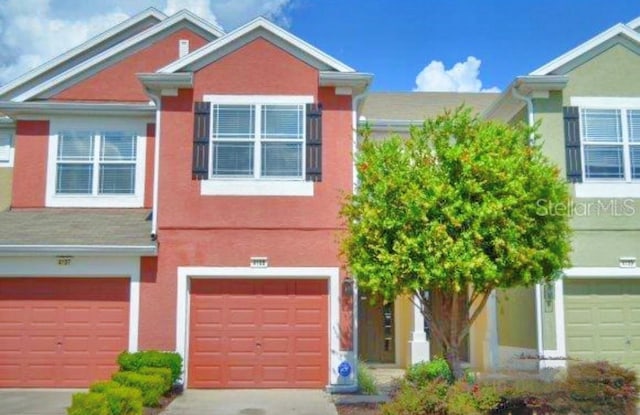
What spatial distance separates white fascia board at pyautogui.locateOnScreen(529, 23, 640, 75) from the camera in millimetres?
14648

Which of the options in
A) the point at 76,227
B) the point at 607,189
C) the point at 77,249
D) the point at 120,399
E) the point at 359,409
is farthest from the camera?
the point at 76,227

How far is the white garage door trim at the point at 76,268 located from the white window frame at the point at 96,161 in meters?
2.31

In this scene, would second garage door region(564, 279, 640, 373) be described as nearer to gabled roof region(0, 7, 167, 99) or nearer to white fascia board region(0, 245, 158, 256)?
white fascia board region(0, 245, 158, 256)

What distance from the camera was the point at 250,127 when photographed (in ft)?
47.8

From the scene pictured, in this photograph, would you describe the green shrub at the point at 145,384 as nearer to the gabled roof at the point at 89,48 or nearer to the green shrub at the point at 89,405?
the green shrub at the point at 89,405

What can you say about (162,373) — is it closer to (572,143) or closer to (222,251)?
(222,251)

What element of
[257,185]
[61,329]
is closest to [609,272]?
[257,185]

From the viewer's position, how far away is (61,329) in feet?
47.1

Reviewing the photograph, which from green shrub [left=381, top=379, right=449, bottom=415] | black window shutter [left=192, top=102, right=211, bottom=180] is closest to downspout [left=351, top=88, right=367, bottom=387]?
black window shutter [left=192, top=102, right=211, bottom=180]

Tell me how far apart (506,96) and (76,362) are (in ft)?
38.5

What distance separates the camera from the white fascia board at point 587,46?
577 inches

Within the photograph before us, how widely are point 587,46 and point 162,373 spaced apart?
38.6 ft

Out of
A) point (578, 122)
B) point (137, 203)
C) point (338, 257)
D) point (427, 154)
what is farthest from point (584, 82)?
point (137, 203)

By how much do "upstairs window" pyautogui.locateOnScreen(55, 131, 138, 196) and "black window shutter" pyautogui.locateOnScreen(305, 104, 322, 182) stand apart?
4.96 meters
